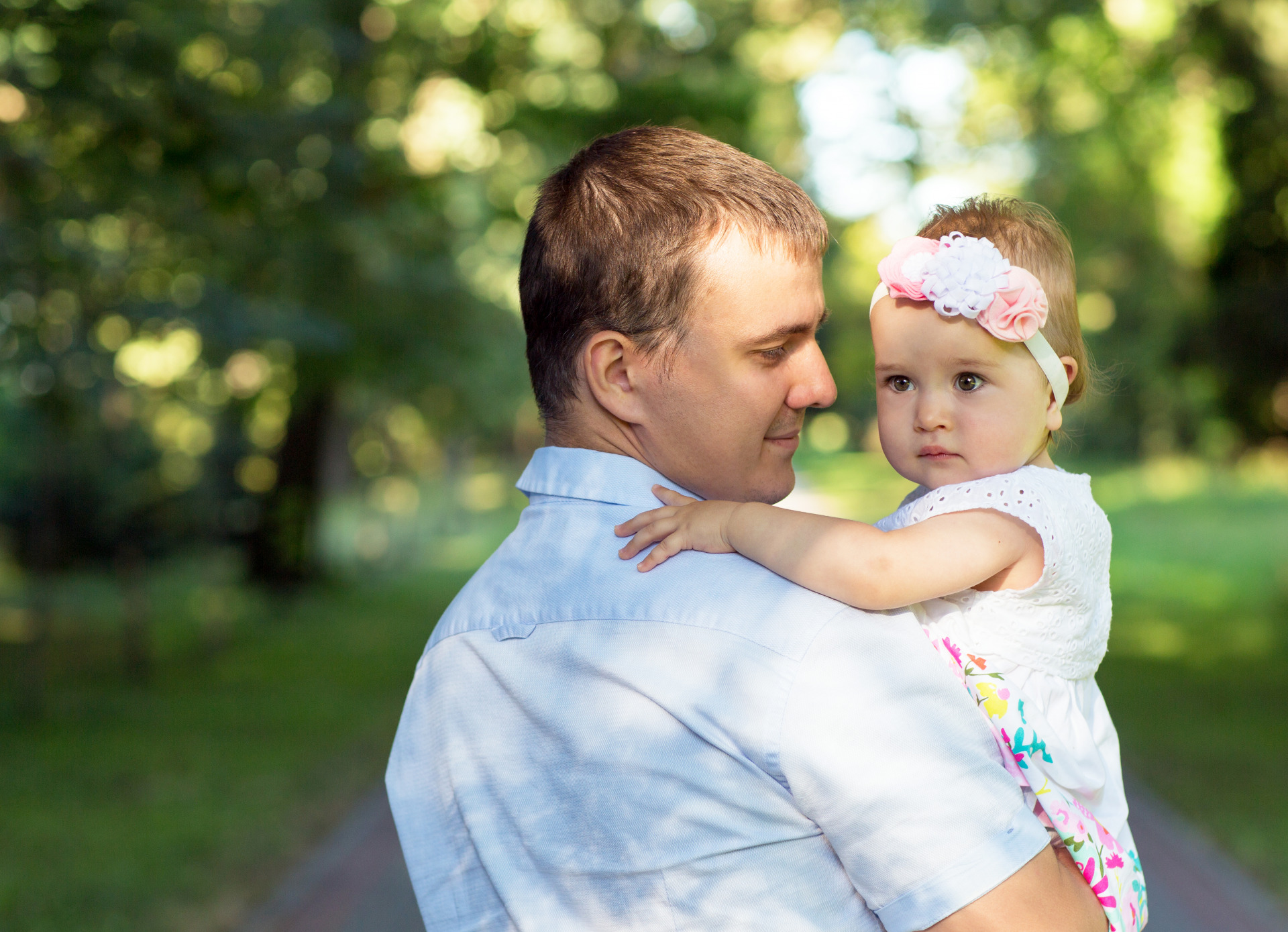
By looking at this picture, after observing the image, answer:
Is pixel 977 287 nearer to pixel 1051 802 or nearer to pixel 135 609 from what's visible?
pixel 1051 802

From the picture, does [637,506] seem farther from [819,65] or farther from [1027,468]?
[819,65]

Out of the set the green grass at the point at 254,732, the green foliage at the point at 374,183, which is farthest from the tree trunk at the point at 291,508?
the green grass at the point at 254,732

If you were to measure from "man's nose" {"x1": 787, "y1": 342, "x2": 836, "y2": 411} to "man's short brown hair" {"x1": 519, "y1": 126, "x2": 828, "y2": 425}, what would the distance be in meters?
0.16

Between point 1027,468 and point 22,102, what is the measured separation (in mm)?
5301

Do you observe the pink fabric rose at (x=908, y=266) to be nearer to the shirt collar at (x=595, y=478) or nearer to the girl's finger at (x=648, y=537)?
the shirt collar at (x=595, y=478)

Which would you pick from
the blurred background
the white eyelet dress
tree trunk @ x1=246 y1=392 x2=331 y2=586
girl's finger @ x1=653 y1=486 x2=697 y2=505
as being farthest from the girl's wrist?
tree trunk @ x1=246 y1=392 x2=331 y2=586

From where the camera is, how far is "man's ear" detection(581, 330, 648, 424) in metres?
1.88

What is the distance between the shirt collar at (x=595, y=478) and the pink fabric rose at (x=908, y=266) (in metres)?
0.54

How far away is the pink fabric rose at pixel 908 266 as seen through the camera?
2041 mm

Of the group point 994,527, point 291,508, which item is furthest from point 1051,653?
point 291,508

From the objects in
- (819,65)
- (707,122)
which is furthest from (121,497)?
(819,65)

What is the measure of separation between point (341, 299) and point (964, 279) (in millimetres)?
8139

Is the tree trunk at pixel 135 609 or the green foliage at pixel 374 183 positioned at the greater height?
the green foliage at pixel 374 183

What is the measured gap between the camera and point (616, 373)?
1.91 metres
